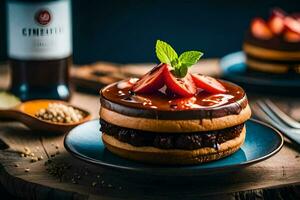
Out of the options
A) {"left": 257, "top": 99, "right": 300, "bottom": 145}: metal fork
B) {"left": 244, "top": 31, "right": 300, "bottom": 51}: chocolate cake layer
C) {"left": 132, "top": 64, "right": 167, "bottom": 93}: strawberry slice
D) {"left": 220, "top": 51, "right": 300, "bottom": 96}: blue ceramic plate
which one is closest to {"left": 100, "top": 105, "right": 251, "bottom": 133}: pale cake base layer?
{"left": 132, "top": 64, "right": 167, "bottom": 93}: strawberry slice

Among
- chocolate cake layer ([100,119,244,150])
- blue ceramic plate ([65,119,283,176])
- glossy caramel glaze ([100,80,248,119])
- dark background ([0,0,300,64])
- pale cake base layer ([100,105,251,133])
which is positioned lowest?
dark background ([0,0,300,64])

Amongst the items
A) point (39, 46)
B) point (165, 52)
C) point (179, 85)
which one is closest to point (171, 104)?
point (179, 85)

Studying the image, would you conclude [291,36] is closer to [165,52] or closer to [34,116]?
[165,52]

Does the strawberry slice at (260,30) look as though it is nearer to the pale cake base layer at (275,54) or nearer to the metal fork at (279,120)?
the pale cake base layer at (275,54)

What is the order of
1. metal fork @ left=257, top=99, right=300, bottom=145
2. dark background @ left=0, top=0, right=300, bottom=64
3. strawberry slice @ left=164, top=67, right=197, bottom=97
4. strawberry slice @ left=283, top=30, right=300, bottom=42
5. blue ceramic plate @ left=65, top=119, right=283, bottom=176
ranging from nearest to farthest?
blue ceramic plate @ left=65, top=119, right=283, bottom=176 → strawberry slice @ left=164, top=67, right=197, bottom=97 → metal fork @ left=257, top=99, right=300, bottom=145 → strawberry slice @ left=283, top=30, right=300, bottom=42 → dark background @ left=0, top=0, right=300, bottom=64

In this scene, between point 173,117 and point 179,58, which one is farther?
point 179,58

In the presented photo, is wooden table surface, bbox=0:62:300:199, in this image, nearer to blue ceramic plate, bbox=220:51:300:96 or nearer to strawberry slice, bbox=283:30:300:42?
blue ceramic plate, bbox=220:51:300:96

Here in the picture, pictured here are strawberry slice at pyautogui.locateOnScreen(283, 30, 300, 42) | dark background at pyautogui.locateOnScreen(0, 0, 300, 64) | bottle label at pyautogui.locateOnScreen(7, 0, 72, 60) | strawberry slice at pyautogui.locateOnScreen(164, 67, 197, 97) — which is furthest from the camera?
dark background at pyautogui.locateOnScreen(0, 0, 300, 64)

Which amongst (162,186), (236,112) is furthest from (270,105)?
(162,186)
